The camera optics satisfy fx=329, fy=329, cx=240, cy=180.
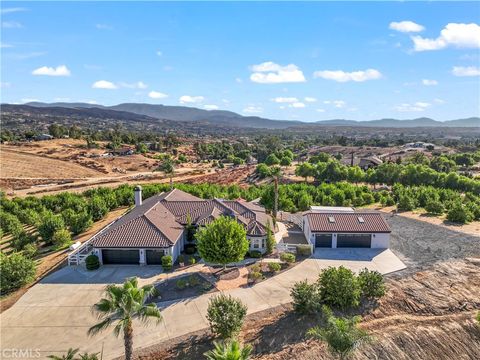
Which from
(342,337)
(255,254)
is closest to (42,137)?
(255,254)

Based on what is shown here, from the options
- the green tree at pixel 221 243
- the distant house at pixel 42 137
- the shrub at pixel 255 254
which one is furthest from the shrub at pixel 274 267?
the distant house at pixel 42 137

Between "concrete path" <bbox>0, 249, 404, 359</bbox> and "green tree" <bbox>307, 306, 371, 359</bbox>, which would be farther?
"concrete path" <bbox>0, 249, 404, 359</bbox>

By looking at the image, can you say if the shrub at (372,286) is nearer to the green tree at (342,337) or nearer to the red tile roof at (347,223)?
the green tree at (342,337)

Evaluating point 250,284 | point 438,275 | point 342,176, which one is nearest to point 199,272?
point 250,284

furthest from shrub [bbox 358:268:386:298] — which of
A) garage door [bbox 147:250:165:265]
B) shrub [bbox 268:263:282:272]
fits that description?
garage door [bbox 147:250:165:265]

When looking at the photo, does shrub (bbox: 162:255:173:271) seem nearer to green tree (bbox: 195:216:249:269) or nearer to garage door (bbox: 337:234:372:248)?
green tree (bbox: 195:216:249:269)

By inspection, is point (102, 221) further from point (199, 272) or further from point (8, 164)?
point (8, 164)

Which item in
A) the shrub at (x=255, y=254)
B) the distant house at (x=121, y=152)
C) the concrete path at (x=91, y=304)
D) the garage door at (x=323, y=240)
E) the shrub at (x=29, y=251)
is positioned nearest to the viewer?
the concrete path at (x=91, y=304)
